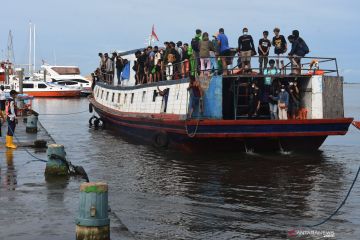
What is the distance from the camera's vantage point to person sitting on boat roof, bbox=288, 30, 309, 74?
64.3 feet

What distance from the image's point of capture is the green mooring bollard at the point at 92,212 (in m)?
7.45

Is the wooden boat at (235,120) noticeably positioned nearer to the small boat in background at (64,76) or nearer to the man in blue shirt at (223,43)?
the man in blue shirt at (223,43)


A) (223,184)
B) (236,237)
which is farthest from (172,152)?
(236,237)

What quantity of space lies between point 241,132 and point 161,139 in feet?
11.5

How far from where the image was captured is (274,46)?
787 inches

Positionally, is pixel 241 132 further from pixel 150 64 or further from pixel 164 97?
pixel 150 64

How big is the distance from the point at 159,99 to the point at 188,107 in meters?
3.30

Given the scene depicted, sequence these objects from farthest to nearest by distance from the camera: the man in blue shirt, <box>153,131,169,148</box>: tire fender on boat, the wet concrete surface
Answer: the man in blue shirt, <box>153,131,169,148</box>: tire fender on boat, the wet concrete surface

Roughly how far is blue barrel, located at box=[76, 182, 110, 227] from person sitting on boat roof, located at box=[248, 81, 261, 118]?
12796 mm

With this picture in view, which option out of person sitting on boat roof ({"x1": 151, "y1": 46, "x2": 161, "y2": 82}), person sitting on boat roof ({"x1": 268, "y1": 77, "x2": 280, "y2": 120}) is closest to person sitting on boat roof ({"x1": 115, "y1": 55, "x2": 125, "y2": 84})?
person sitting on boat roof ({"x1": 151, "y1": 46, "x2": 161, "y2": 82})

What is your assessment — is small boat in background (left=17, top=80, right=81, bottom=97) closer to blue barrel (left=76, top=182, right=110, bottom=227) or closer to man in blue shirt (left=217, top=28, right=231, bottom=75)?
man in blue shirt (left=217, top=28, right=231, bottom=75)

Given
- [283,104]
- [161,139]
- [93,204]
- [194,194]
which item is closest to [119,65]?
[161,139]

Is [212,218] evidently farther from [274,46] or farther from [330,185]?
[274,46]

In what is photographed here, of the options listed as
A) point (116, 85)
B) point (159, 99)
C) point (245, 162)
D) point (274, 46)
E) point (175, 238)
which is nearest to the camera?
point (175, 238)
